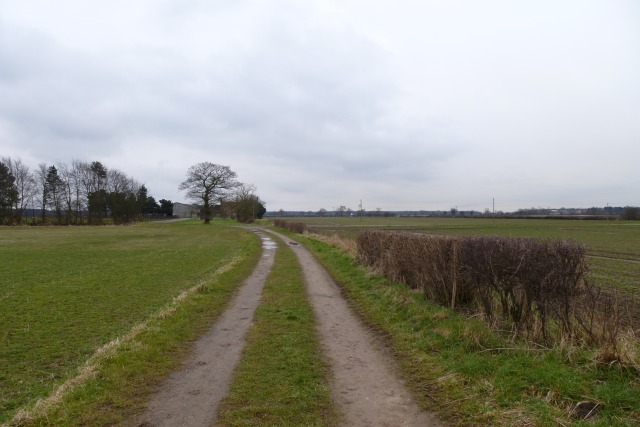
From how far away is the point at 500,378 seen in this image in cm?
478

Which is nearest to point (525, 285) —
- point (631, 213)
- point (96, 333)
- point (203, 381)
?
point (203, 381)

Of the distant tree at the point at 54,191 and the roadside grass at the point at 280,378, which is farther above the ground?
the distant tree at the point at 54,191

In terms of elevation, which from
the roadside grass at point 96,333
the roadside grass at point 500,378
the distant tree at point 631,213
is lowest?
the roadside grass at point 96,333

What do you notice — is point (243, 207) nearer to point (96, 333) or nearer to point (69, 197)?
Result: point (69, 197)

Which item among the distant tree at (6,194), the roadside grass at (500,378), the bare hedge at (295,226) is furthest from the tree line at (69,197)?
the roadside grass at (500,378)

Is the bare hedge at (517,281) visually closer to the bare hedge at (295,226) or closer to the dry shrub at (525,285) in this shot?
the dry shrub at (525,285)

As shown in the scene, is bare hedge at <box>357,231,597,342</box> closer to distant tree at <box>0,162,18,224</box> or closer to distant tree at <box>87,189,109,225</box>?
distant tree at <box>0,162,18,224</box>

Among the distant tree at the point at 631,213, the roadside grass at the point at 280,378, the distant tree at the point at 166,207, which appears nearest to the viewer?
the roadside grass at the point at 280,378

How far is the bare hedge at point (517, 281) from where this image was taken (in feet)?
18.7

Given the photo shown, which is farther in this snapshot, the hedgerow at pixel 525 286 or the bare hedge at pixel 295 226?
the bare hedge at pixel 295 226

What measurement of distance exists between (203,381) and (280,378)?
97 centimetres

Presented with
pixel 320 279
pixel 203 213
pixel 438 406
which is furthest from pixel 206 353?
pixel 203 213

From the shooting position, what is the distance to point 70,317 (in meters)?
9.43

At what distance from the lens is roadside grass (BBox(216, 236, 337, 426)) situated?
4203 mm
